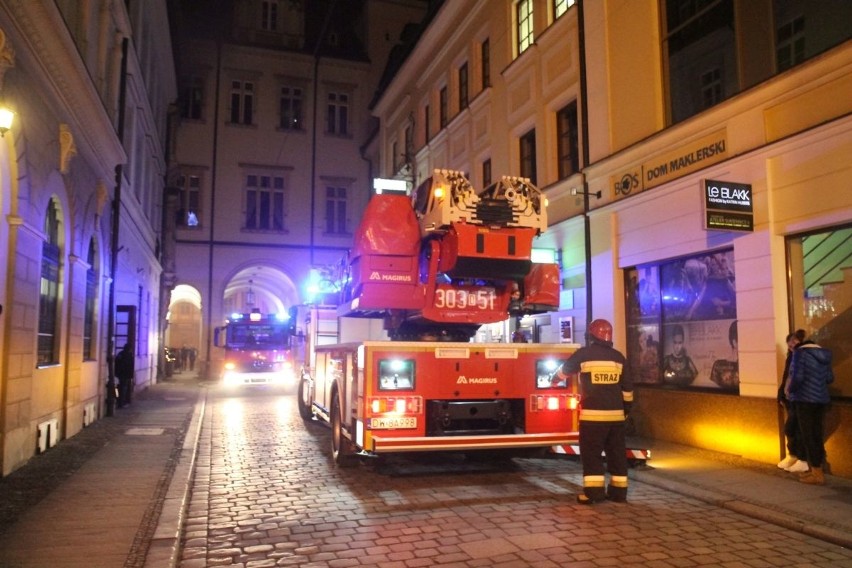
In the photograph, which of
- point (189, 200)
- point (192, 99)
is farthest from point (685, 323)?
point (192, 99)

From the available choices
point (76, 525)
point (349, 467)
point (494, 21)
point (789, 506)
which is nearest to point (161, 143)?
point (494, 21)

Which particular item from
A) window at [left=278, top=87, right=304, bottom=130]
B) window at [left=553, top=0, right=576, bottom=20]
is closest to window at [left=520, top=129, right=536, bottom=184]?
window at [left=553, top=0, right=576, bottom=20]

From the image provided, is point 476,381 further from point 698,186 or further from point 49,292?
point 49,292

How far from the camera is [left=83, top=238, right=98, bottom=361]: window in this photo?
1358 cm

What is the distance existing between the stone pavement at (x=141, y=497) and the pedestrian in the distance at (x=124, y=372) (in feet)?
17.2

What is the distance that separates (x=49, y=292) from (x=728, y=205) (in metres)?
10.1

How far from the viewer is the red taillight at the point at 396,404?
781 cm

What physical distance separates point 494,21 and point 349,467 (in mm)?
12946

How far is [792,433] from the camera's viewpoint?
8.38 metres

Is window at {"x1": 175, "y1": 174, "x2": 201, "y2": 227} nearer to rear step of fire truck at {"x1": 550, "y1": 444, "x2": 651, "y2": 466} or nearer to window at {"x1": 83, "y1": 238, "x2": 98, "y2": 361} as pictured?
window at {"x1": 83, "y1": 238, "x2": 98, "y2": 361}

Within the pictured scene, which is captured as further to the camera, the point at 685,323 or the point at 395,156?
the point at 395,156

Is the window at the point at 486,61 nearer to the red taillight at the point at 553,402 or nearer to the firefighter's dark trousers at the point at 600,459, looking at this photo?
the red taillight at the point at 553,402

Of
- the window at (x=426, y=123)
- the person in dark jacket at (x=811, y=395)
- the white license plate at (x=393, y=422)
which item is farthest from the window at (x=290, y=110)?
the person in dark jacket at (x=811, y=395)

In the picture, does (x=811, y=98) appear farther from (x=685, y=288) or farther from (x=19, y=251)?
(x=19, y=251)
